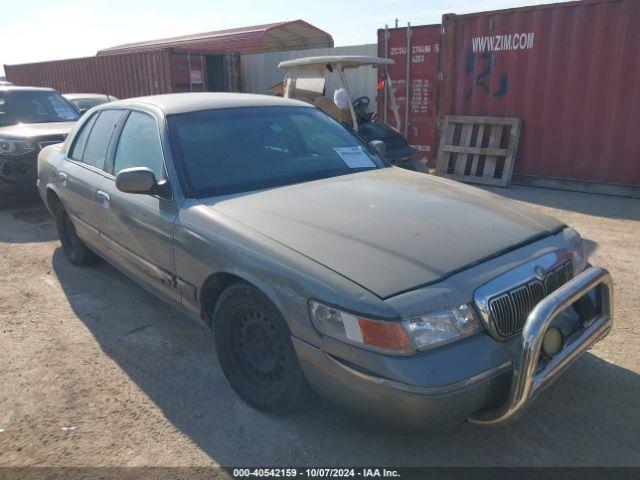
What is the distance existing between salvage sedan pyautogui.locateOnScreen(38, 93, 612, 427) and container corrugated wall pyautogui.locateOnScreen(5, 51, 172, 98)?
11.8m

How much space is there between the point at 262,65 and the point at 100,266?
12.2m

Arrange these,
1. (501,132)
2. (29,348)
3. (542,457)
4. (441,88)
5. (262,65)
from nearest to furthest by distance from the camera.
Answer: (542,457) → (29,348) → (501,132) → (441,88) → (262,65)

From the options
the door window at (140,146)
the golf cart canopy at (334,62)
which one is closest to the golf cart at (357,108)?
the golf cart canopy at (334,62)

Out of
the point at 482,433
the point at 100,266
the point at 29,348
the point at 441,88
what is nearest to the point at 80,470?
the point at 29,348

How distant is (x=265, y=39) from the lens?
61.6 feet

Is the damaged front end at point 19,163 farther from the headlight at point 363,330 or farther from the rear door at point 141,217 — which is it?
the headlight at point 363,330

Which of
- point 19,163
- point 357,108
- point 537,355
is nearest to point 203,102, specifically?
point 537,355

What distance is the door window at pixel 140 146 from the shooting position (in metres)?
3.38

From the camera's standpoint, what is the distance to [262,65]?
1602 cm

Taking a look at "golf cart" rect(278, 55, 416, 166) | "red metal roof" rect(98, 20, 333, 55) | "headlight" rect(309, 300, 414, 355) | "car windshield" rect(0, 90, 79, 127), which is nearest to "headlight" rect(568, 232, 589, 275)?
"headlight" rect(309, 300, 414, 355)

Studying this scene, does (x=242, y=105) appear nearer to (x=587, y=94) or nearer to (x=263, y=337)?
(x=263, y=337)

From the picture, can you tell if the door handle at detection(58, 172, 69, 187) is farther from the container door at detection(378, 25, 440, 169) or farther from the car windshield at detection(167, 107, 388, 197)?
the container door at detection(378, 25, 440, 169)

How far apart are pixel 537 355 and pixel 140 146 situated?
280cm

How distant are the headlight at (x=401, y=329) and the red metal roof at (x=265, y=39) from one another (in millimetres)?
17469
